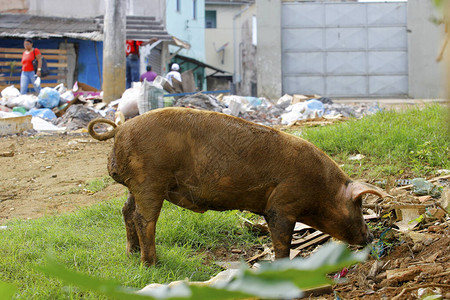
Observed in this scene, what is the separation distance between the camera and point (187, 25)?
88.2 feet

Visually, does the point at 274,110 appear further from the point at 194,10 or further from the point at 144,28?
the point at 194,10

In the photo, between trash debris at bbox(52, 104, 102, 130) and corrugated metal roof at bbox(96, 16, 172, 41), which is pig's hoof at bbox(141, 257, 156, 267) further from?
corrugated metal roof at bbox(96, 16, 172, 41)

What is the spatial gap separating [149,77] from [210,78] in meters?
18.7

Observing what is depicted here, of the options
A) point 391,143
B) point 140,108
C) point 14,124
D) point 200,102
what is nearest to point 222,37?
point 200,102

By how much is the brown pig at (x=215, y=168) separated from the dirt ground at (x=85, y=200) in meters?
0.50

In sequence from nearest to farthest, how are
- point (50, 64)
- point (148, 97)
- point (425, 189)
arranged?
point (425, 189) < point (148, 97) < point (50, 64)

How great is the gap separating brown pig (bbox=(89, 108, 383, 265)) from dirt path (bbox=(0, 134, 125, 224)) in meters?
2.28

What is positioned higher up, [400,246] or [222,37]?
[222,37]

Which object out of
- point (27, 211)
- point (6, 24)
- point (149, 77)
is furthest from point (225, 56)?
point (27, 211)

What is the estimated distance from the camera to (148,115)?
135 inches

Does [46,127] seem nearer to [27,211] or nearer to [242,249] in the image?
[27,211]

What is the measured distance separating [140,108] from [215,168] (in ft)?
23.0

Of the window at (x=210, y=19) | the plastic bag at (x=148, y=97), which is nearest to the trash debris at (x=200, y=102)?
the plastic bag at (x=148, y=97)

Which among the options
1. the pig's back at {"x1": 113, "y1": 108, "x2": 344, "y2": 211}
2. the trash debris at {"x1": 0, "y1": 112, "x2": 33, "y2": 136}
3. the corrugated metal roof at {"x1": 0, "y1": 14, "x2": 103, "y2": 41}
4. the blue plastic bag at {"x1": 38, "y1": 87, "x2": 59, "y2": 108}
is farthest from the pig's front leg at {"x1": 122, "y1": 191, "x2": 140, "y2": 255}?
the corrugated metal roof at {"x1": 0, "y1": 14, "x2": 103, "y2": 41}
